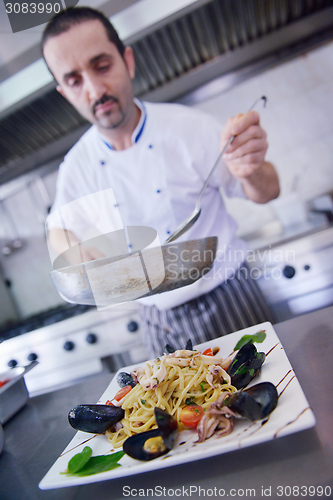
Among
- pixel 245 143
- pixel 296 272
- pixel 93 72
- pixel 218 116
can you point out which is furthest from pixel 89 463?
pixel 218 116

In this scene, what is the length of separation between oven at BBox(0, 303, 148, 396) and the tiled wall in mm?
1001

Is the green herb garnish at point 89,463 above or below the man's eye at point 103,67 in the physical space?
below


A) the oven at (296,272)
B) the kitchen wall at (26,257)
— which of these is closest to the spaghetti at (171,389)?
the oven at (296,272)

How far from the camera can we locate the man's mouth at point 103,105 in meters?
1.12

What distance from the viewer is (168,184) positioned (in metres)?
1.19

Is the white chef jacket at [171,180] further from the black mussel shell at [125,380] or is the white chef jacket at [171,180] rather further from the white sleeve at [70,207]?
the black mussel shell at [125,380]

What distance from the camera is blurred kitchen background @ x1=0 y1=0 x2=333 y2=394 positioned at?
1470mm

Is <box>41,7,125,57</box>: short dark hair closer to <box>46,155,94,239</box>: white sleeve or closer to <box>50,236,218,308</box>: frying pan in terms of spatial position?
<box>46,155,94,239</box>: white sleeve

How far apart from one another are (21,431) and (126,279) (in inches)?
25.6

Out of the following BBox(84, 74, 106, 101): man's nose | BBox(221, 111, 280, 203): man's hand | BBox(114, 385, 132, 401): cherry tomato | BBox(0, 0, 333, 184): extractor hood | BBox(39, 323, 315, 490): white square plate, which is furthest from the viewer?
BBox(0, 0, 333, 184): extractor hood

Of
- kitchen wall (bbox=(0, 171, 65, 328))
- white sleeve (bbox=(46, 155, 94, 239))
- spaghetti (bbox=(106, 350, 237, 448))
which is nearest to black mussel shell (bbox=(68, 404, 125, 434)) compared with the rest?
spaghetti (bbox=(106, 350, 237, 448))

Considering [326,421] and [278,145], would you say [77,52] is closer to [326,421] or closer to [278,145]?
[326,421]

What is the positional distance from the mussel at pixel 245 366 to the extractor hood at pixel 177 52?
127 cm

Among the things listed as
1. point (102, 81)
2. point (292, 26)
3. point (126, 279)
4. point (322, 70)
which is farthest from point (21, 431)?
point (322, 70)
